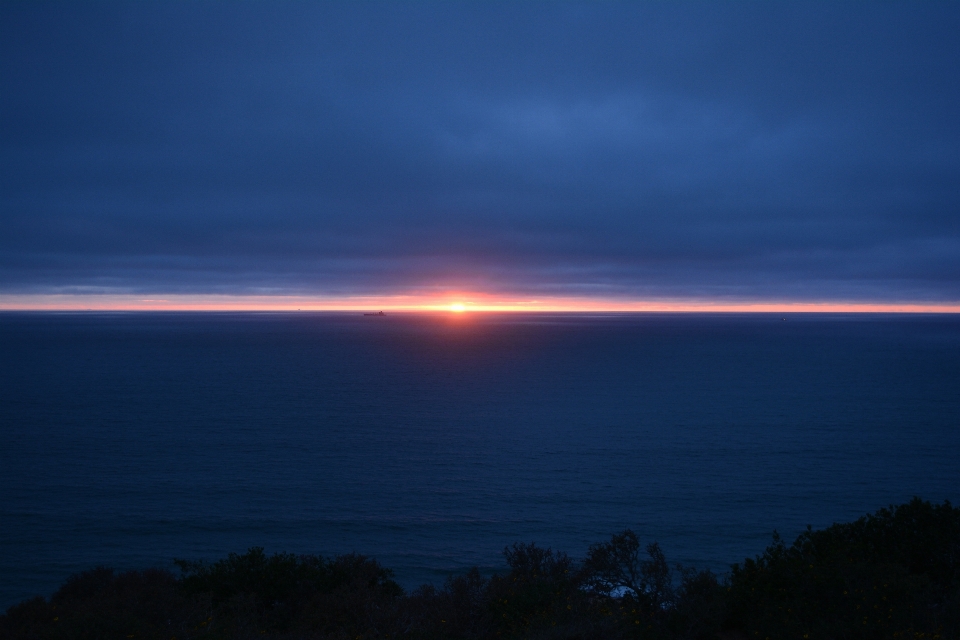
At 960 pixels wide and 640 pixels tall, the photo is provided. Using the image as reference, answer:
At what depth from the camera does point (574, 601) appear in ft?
40.4

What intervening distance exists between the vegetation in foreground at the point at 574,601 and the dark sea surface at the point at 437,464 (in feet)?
33.4

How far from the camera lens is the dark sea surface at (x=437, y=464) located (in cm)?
2762

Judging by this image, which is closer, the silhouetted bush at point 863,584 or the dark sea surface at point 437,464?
the silhouetted bush at point 863,584

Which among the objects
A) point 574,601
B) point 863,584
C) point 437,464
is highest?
point 863,584

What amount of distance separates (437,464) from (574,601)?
Result: 28637 mm

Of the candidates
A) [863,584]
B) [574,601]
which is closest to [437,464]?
[574,601]

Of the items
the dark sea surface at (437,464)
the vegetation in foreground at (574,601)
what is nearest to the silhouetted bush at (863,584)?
the vegetation in foreground at (574,601)

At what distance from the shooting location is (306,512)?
30.9 meters

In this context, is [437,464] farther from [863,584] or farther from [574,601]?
[863,584]

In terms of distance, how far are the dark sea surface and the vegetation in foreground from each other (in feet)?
33.4

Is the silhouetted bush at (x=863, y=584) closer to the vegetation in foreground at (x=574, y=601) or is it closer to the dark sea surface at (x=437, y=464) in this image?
the vegetation in foreground at (x=574, y=601)

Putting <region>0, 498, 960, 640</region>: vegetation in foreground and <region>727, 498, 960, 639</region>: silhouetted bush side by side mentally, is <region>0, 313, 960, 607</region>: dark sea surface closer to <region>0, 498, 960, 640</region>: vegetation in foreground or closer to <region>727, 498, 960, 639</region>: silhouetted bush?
<region>0, 498, 960, 640</region>: vegetation in foreground

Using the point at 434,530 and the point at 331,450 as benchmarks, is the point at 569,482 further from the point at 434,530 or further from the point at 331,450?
the point at 331,450

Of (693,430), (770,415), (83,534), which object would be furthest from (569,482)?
(770,415)
